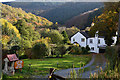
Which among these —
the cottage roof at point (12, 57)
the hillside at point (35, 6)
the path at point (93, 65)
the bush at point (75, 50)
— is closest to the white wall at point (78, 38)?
the bush at point (75, 50)

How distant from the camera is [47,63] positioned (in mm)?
3344

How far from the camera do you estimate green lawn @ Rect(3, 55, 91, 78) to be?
A: 3207 millimetres

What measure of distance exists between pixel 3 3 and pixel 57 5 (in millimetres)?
1370

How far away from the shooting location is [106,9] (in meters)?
3.61

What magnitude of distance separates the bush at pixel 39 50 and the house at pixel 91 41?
0.76 metres

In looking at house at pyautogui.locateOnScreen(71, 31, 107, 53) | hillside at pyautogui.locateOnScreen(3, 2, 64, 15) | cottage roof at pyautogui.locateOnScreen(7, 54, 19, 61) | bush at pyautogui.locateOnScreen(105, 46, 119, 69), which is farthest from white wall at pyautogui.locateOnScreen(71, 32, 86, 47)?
cottage roof at pyautogui.locateOnScreen(7, 54, 19, 61)

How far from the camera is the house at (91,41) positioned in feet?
11.5

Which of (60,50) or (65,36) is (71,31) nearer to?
(65,36)

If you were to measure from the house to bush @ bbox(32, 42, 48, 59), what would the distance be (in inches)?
29.8

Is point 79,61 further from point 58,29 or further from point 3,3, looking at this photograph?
point 3,3

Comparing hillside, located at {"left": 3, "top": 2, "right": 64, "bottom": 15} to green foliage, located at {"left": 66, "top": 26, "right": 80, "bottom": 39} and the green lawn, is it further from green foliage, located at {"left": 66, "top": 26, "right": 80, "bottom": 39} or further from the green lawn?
the green lawn

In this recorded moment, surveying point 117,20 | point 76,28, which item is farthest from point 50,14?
point 117,20

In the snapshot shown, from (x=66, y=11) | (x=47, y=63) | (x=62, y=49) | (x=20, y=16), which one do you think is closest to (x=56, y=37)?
(x=62, y=49)

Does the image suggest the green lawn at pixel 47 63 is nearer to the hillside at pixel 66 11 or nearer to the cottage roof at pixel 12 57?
the cottage roof at pixel 12 57
